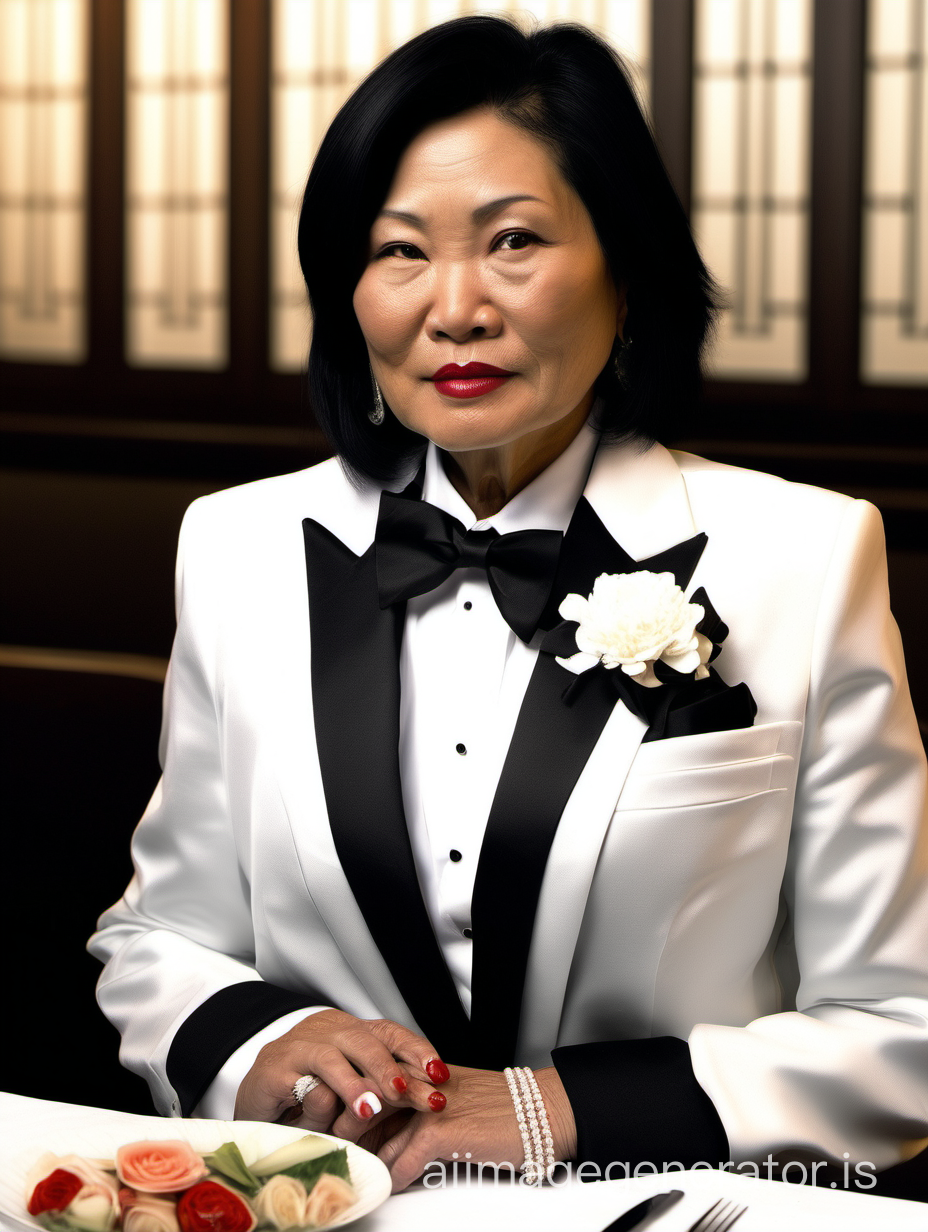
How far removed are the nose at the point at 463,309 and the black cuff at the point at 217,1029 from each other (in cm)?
65

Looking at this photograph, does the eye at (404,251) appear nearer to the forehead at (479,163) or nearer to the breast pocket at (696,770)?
the forehead at (479,163)

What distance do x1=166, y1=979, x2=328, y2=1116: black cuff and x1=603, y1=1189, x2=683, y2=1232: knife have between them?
48 cm

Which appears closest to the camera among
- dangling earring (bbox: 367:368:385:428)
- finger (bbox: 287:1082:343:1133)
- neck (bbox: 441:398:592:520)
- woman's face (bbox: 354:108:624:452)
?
finger (bbox: 287:1082:343:1133)

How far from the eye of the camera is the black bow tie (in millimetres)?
1330

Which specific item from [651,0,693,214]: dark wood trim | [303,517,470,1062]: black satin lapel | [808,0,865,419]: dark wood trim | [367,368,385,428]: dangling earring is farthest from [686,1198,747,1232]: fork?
[651,0,693,214]: dark wood trim

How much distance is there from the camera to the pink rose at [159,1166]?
92 centimetres

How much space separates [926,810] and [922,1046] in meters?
0.22

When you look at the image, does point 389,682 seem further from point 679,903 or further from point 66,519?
point 66,519

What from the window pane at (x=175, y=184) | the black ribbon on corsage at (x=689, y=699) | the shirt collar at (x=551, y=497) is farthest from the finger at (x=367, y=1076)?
the window pane at (x=175, y=184)

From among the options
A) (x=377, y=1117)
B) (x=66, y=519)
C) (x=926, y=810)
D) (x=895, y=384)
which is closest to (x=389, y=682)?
(x=377, y=1117)

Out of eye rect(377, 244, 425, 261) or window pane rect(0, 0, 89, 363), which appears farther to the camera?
window pane rect(0, 0, 89, 363)

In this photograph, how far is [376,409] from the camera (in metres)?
1.54

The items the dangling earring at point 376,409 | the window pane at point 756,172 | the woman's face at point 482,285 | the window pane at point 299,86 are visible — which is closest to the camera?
the woman's face at point 482,285

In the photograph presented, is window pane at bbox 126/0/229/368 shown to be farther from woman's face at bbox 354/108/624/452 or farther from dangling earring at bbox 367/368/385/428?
woman's face at bbox 354/108/624/452
